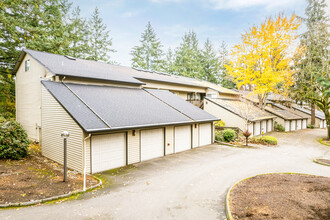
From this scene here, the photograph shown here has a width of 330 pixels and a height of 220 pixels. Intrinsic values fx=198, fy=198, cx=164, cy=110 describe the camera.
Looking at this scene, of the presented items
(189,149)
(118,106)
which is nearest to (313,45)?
(189,149)

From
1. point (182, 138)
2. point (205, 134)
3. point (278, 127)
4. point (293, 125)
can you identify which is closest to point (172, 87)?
point (205, 134)

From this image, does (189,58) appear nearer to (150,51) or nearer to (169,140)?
(150,51)

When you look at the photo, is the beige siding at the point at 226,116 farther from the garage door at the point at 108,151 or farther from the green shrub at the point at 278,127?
the garage door at the point at 108,151

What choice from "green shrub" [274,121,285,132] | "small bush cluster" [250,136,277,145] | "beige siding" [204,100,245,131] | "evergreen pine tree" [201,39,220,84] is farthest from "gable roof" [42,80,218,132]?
"evergreen pine tree" [201,39,220,84]

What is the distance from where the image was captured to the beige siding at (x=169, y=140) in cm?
1441

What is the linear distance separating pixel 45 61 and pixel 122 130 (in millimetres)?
9125

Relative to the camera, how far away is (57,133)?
38.3ft

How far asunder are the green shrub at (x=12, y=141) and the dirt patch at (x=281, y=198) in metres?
11.6

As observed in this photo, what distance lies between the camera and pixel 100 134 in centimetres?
1045

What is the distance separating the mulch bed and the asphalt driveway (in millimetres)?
778

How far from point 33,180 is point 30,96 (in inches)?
382

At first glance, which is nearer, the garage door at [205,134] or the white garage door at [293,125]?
the garage door at [205,134]

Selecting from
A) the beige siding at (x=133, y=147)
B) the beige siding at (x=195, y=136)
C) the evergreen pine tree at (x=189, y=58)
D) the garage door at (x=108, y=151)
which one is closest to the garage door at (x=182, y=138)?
the beige siding at (x=195, y=136)

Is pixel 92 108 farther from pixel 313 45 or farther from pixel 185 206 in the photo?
pixel 313 45
